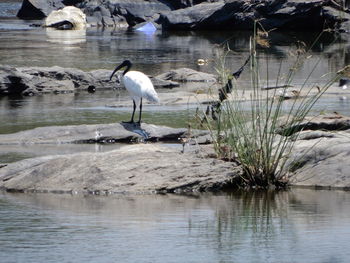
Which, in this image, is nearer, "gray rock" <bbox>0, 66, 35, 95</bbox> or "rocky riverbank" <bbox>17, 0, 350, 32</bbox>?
"gray rock" <bbox>0, 66, 35, 95</bbox>

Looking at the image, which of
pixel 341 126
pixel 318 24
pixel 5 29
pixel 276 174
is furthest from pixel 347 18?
pixel 276 174

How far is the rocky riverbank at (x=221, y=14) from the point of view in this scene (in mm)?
37969

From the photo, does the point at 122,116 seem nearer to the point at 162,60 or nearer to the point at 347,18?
the point at 162,60

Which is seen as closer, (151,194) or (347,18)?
(151,194)

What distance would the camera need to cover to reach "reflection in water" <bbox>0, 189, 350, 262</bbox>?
6.27 metres

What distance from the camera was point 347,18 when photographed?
37562mm

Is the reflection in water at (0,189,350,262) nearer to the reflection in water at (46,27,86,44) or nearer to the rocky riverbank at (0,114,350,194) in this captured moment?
the rocky riverbank at (0,114,350,194)

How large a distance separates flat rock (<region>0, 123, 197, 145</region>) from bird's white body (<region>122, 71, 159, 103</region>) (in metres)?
1.37

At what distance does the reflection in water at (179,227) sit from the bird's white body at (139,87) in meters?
5.27

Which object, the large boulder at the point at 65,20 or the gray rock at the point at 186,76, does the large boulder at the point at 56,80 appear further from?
the large boulder at the point at 65,20

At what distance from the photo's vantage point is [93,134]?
1209 centimetres

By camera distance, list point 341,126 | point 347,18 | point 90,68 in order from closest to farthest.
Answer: point 341,126
point 90,68
point 347,18

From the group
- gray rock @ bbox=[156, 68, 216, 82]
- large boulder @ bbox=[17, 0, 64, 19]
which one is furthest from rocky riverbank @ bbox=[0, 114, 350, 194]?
large boulder @ bbox=[17, 0, 64, 19]

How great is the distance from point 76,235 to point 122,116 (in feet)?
25.6
